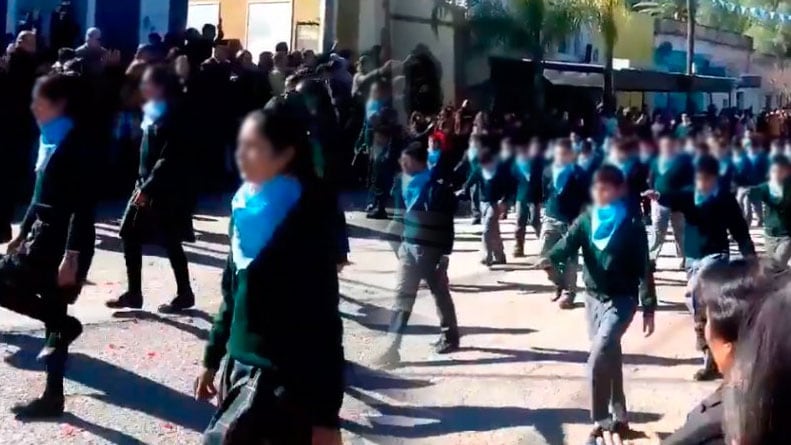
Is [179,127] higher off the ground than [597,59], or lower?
lower

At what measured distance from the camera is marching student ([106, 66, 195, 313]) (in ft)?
5.54

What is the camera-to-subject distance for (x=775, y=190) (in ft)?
7.48

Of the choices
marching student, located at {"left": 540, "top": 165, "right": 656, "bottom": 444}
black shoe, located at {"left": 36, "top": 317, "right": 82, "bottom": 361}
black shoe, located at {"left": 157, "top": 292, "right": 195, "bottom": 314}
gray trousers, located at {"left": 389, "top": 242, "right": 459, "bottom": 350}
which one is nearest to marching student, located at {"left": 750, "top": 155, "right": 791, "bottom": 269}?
marching student, located at {"left": 540, "top": 165, "right": 656, "bottom": 444}

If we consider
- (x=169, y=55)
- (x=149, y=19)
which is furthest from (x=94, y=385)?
(x=169, y=55)

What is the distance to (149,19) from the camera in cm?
246

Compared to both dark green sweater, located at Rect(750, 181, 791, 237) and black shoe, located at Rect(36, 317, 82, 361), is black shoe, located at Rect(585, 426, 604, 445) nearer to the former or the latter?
dark green sweater, located at Rect(750, 181, 791, 237)

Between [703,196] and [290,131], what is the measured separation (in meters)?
1.12

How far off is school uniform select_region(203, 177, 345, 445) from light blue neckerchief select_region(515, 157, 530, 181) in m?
0.41

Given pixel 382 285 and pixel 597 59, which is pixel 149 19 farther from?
pixel 382 285

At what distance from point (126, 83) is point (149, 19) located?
481 mm

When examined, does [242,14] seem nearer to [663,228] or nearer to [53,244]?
[53,244]

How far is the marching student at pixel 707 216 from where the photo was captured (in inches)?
87.2

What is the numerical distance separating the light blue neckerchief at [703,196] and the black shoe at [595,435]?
65cm

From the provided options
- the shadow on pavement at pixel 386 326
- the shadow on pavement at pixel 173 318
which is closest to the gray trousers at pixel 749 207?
the shadow on pavement at pixel 386 326
